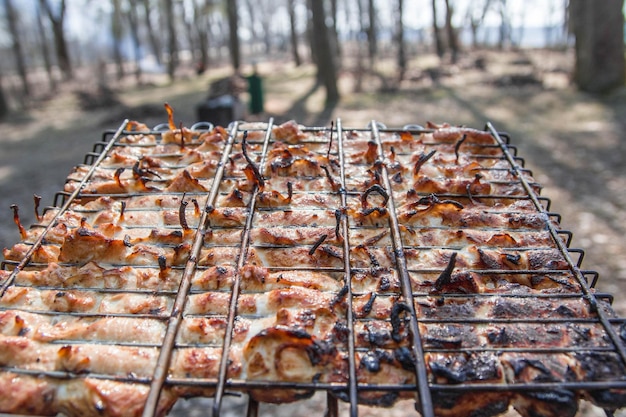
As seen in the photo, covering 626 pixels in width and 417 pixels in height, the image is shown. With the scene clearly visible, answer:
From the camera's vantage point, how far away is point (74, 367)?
211cm

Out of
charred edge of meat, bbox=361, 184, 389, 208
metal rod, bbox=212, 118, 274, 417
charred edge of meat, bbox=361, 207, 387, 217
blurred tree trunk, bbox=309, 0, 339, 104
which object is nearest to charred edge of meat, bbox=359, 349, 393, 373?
metal rod, bbox=212, 118, 274, 417

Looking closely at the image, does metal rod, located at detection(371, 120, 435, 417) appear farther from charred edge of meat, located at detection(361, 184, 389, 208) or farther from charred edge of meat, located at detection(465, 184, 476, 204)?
charred edge of meat, located at detection(465, 184, 476, 204)

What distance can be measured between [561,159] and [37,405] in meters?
10.7

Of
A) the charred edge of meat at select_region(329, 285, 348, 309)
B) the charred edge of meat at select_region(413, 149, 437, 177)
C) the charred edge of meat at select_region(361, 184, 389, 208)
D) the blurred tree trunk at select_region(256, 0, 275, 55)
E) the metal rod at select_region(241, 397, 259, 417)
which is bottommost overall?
the metal rod at select_region(241, 397, 259, 417)

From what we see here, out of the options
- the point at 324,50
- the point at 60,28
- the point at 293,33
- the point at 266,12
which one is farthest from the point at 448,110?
the point at 266,12

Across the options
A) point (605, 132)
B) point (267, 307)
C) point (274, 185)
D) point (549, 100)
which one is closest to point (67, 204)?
point (274, 185)

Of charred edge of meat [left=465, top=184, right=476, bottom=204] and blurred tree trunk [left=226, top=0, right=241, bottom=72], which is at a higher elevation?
blurred tree trunk [left=226, top=0, right=241, bottom=72]

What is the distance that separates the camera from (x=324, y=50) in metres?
15.1

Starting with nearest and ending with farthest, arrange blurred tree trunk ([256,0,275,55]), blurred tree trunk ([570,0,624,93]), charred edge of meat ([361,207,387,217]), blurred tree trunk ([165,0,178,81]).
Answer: charred edge of meat ([361,207,387,217]) < blurred tree trunk ([570,0,624,93]) < blurred tree trunk ([165,0,178,81]) < blurred tree trunk ([256,0,275,55])

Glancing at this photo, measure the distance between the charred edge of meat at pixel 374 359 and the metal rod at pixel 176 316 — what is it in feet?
3.04

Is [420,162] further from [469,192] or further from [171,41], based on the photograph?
[171,41]

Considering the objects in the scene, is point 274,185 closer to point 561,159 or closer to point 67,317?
point 67,317

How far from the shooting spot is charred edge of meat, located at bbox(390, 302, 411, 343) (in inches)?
86.7

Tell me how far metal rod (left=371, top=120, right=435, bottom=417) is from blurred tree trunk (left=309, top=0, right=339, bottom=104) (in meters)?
12.4
